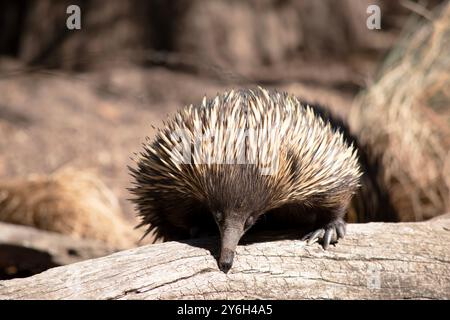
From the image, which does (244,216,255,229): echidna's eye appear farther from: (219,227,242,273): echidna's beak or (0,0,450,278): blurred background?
(0,0,450,278): blurred background

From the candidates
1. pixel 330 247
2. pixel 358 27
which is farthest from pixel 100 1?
pixel 330 247

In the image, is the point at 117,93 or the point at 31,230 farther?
the point at 117,93

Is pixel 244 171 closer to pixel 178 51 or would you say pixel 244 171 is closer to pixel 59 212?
pixel 59 212

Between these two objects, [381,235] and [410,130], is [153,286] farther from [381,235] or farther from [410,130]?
[410,130]

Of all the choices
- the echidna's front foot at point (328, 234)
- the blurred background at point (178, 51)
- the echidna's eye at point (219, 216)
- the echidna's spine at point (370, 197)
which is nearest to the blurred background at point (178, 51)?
the blurred background at point (178, 51)

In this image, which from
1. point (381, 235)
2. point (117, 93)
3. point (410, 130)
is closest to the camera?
point (381, 235)
